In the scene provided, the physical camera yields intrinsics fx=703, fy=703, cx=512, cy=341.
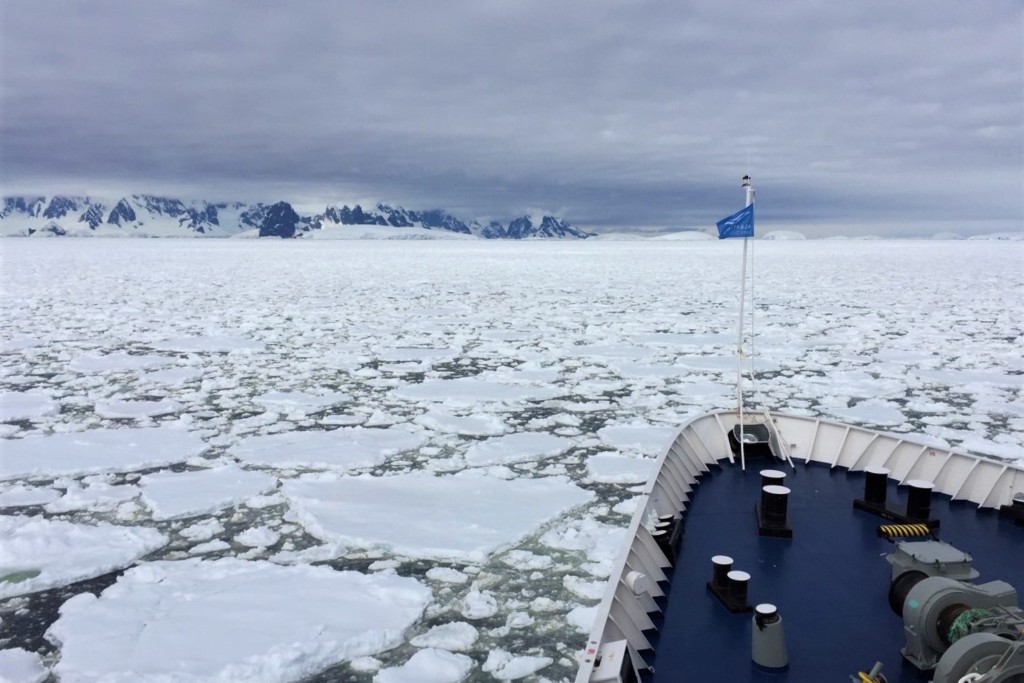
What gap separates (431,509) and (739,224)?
3.18m

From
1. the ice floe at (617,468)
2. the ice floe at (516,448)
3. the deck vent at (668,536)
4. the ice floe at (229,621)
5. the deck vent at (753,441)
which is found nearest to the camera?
the ice floe at (229,621)

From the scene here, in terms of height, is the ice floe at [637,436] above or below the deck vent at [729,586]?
below

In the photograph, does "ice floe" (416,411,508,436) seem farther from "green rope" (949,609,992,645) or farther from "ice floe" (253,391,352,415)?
"green rope" (949,609,992,645)

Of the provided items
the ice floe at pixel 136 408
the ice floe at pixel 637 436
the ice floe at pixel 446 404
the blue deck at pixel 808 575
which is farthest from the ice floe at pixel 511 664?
the ice floe at pixel 136 408

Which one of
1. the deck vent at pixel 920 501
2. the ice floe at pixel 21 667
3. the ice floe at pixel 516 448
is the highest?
the deck vent at pixel 920 501

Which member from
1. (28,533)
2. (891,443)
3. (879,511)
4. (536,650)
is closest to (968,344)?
(891,443)

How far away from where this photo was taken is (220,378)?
9.89 meters

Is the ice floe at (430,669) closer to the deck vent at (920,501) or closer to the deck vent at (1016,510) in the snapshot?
the deck vent at (920,501)

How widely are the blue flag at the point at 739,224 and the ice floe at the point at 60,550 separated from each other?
4585 mm

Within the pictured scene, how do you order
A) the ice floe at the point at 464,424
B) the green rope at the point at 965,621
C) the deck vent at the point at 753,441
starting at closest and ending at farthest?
1. the green rope at the point at 965,621
2. the deck vent at the point at 753,441
3. the ice floe at the point at 464,424

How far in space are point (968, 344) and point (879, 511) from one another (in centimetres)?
1023

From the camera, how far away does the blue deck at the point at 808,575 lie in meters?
3.04

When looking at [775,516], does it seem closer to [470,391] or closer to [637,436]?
[637,436]

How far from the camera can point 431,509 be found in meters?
5.48
